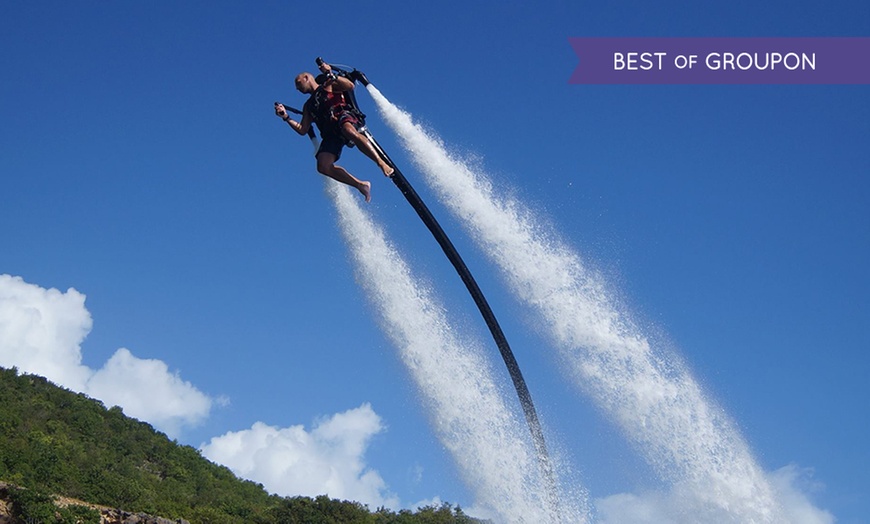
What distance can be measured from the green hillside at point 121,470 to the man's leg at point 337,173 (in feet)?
233

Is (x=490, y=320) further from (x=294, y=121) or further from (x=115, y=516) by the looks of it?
(x=115, y=516)

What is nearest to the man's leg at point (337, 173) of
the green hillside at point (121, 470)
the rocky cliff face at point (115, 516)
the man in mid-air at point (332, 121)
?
the man in mid-air at point (332, 121)

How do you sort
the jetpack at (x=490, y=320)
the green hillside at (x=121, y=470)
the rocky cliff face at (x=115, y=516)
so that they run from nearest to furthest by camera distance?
1. the jetpack at (x=490, y=320)
2. the rocky cliff face at (x=115, y=516)
3. the green hillside at (x=121, y=470)

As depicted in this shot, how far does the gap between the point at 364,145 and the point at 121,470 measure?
372 ft

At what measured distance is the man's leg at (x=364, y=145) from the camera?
14.1m

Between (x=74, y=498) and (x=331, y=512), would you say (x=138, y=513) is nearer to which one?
(x=74, y=498)

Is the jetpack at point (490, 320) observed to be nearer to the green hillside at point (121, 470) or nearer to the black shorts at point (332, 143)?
the black shorts at point (332, 143)

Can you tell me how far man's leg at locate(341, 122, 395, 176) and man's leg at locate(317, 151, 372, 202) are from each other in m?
0.65

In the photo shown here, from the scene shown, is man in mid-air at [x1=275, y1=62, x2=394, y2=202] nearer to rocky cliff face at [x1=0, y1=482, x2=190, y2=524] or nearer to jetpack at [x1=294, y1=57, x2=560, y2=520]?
jetpack at [x1=294, y1=57, x2=560, y2=520]

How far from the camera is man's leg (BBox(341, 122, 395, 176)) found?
1409 cm

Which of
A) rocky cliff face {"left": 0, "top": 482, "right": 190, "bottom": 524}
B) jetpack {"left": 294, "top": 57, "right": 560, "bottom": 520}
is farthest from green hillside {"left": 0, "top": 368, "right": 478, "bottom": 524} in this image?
jetpack {"left": 294, "top": 57, "right": 560, "bottom": 520}

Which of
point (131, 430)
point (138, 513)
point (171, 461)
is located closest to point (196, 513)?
point (138, 513)

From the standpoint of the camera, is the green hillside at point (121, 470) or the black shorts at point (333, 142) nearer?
the black shorts at point (333, 142)

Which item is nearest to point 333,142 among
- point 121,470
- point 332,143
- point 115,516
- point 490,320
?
point 332,143
